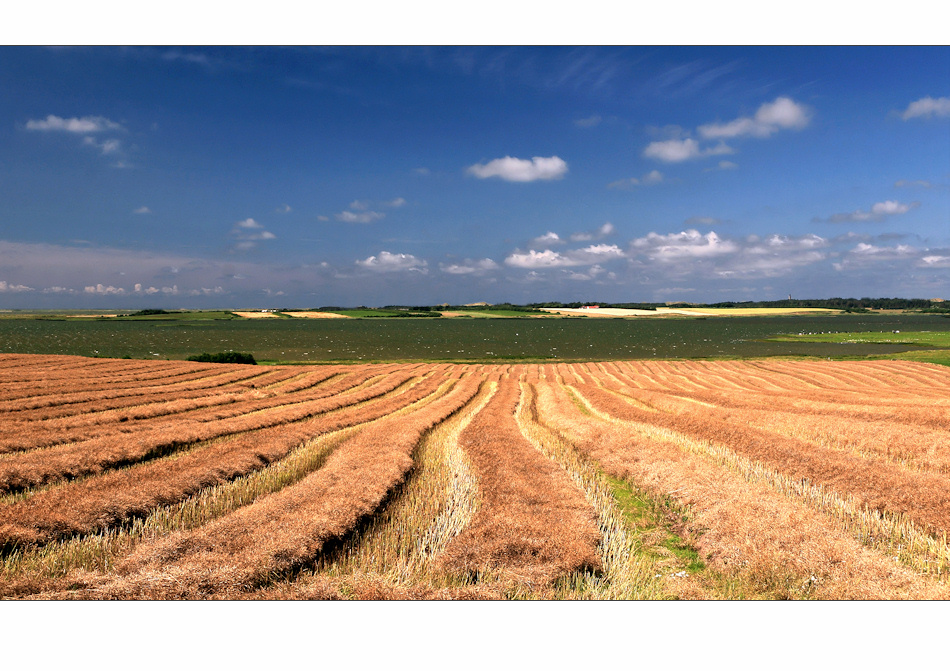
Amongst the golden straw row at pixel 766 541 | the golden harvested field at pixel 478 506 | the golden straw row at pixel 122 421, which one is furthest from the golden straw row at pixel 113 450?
the golden straw row at pixel 766 541

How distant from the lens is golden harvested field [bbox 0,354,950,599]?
23.3 feet

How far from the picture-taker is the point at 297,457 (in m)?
15.6

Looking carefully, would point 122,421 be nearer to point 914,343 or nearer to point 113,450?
point 113,450

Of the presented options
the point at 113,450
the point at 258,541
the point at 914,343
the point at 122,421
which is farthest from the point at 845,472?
the point at 914,343

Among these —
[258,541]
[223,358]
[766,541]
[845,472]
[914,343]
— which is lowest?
[223,358]

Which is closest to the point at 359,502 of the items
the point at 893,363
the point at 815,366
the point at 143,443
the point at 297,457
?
the point at 297,457

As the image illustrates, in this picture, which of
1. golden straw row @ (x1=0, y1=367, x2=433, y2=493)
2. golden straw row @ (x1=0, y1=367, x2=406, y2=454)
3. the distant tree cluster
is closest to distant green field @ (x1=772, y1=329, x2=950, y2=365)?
golden straw row @ (x1=0, y1=367, x2=406, y2=454)

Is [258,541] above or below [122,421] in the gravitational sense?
above

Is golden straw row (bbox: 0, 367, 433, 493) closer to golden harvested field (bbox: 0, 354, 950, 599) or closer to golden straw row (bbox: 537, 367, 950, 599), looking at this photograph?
golden harvested field (bbox: 0, 354, 950, 599)

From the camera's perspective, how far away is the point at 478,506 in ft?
34.5

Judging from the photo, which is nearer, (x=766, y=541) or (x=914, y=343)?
(x=766, y=541)

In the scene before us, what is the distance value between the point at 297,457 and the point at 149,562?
8.27 metres

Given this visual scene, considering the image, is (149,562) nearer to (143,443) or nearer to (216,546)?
(216,546)
